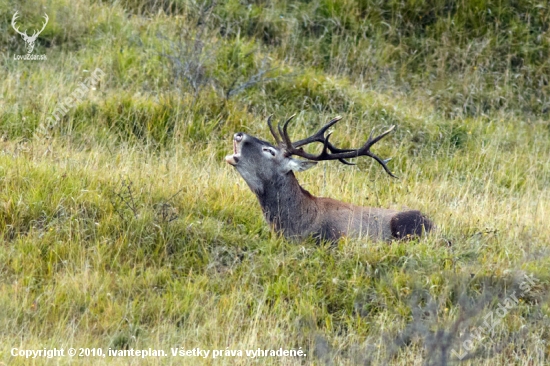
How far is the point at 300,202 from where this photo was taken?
753cm

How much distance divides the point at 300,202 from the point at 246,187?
64cm

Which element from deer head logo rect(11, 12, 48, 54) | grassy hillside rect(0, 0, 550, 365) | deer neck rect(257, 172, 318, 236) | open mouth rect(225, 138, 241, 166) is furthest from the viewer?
deer head logo rect(11, 12, 48, 54)

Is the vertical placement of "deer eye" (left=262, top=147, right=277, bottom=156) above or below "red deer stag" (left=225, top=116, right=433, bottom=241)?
above

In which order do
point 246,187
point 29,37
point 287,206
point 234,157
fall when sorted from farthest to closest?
point 29,37, point 246,187, point 287,206, point 234,157

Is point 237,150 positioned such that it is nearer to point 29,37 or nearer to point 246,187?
point 246,187

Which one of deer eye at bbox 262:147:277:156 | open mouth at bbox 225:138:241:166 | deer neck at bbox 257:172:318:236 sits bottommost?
deer neck at bbox 257:172:318:236

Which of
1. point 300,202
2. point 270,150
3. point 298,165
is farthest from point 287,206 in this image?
point 270,150

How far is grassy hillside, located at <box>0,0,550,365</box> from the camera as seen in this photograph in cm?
593

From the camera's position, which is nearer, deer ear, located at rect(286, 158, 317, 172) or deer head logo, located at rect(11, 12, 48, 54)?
deer ear, located at rect(286, 158, 317, 172)

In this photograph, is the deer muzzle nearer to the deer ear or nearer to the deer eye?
the deer eye

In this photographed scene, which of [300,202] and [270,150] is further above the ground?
[270,150]

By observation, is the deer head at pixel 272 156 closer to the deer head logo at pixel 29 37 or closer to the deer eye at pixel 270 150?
the deer eye at pixel 270 150

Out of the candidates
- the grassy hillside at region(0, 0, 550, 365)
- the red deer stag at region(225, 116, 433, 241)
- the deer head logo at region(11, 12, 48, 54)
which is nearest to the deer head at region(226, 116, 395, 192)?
the red deer stag at region(225, 116, 433, 241)

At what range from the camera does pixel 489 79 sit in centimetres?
1162
